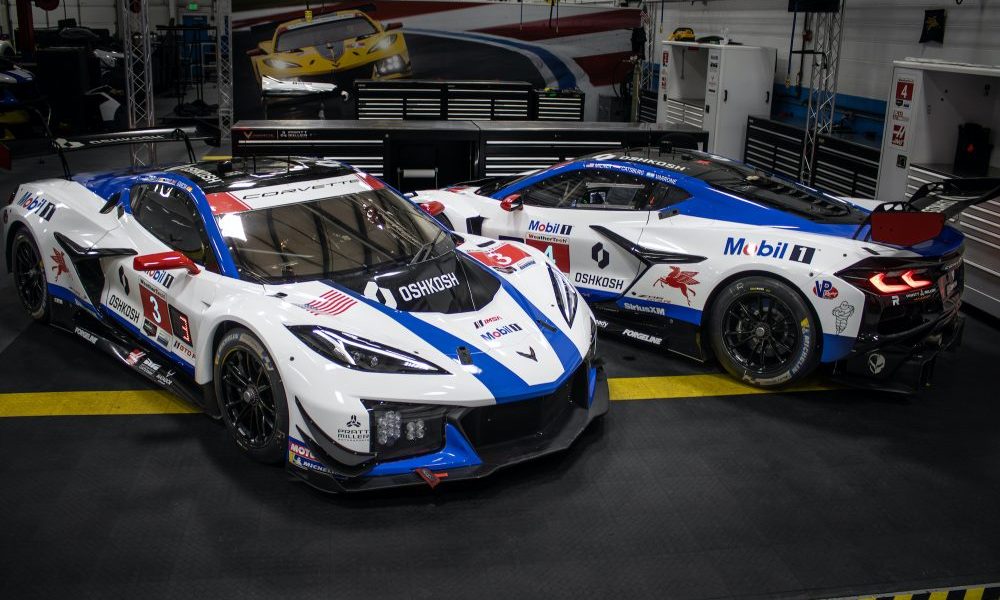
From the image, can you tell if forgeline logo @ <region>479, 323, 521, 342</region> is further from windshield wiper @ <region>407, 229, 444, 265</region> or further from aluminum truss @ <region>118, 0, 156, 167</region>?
aluminum truss @ <region>118, 0, 156, 167</region>

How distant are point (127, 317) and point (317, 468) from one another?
185cm

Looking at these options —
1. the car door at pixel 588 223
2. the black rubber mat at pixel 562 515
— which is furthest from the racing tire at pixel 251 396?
the car door at pixel 588 223

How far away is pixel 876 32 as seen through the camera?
10.5m

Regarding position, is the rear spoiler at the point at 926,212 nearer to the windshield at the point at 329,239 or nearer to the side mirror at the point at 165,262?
the windshield at the point at 329,239

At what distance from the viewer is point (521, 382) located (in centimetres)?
381

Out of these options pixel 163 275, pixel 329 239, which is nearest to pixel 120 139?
pixel 163 275

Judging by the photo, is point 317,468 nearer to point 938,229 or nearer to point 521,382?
point 521,382

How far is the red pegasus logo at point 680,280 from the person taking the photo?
5.29m

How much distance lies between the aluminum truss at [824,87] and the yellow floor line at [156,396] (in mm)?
6056

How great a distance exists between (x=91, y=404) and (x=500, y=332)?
242 centimetres

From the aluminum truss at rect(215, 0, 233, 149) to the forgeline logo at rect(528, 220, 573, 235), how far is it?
836 cm

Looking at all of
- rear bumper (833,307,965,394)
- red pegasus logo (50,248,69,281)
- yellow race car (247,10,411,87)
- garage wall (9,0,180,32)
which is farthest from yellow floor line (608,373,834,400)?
garage wall (9,0,180,32)

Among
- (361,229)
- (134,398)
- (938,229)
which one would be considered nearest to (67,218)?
(134,398)

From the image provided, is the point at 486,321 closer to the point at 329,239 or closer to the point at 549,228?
the point at 329,239
